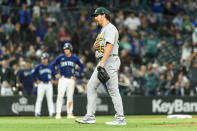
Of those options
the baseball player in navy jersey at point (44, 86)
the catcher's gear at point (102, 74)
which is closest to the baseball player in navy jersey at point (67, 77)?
the baseball player in navy jersey at point (44, 86)

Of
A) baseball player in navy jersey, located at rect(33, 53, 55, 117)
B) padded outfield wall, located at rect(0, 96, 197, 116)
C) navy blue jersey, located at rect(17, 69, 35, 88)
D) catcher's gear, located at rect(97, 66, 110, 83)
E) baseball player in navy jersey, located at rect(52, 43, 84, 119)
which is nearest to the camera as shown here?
catcher's gear, located at rect(97, 66, 110, 83)

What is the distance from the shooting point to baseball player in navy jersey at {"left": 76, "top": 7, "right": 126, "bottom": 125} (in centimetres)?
1159

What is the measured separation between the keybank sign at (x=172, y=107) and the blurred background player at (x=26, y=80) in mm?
4996

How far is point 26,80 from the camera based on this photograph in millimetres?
21281

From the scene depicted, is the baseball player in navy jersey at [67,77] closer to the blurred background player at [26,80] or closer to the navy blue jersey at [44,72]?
the navy blue jersey at [44,72]

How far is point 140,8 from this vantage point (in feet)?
96.4

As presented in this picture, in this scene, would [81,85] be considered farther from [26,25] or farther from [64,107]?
[26,25]

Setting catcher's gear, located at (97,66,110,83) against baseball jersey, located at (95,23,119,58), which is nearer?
catcher's gear, located at (97,66,110,83)

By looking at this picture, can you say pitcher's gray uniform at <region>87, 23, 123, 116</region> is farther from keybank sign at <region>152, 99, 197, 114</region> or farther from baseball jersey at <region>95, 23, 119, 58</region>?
keybank sign at <region>152, 99, 197, 114</region>

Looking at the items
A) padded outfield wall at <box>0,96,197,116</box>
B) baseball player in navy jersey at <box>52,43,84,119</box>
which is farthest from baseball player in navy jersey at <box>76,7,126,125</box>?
padded outfield wall at <box>0,96,197,116</box>

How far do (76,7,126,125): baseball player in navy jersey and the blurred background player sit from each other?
31.1ft

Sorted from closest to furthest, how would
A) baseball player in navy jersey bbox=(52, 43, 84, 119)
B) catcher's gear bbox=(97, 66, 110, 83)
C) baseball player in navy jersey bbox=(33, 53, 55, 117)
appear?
catcher's gear bbox=(97, 66, 110, 83)
baseball player in navy jersey bbox=(52, 43, 84, 119)
baseball player in navy jersey bbox=(33, 53, 55, 117)

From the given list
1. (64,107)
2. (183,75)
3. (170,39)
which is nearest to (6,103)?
(64,107)

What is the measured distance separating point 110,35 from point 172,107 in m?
11.3
